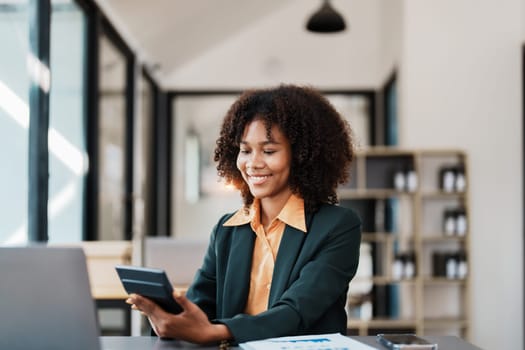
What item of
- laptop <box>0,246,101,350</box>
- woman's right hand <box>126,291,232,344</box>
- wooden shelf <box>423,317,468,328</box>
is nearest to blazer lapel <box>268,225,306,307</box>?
woman's right hand <box>126,291,232,344</box>

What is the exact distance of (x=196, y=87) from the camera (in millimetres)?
8805

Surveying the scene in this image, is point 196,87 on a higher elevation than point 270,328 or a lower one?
higher

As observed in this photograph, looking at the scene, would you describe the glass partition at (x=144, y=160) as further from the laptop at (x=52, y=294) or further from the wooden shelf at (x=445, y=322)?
the laptop at (x=52, y=294)

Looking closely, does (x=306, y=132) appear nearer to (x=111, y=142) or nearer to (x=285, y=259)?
(x=285, y=259)

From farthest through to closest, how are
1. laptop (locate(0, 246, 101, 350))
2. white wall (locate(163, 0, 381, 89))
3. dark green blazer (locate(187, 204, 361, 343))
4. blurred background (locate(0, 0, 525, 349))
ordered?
white wall (locate(163, 0, 381, 89))
blurred background (locate(0, 0, 525, 349))
dark green blazer (locate(187, 204, 361, 343))
laptop (locate(0, 246, 101, 350))

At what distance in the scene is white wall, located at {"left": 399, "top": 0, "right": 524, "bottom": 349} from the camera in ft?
20.4

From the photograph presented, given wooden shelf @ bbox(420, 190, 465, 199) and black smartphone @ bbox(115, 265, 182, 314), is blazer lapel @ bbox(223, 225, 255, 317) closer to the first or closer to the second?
black smartphone @ bbox(115, 265, 182, 314)

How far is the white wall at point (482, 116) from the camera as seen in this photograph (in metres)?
6.21

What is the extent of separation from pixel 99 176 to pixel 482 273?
2.99 meters

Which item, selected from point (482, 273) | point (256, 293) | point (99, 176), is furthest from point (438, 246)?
point (256, 293)

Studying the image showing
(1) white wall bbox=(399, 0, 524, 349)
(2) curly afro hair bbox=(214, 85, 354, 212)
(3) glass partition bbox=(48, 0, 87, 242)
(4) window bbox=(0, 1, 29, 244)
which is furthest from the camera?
(1) white wall bbox=(399, 0, 524, 349)

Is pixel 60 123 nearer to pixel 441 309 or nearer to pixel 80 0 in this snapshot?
pixel 80 0

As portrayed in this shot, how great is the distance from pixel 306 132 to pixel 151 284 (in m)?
0.63

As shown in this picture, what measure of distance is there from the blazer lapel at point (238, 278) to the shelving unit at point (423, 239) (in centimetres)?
427
